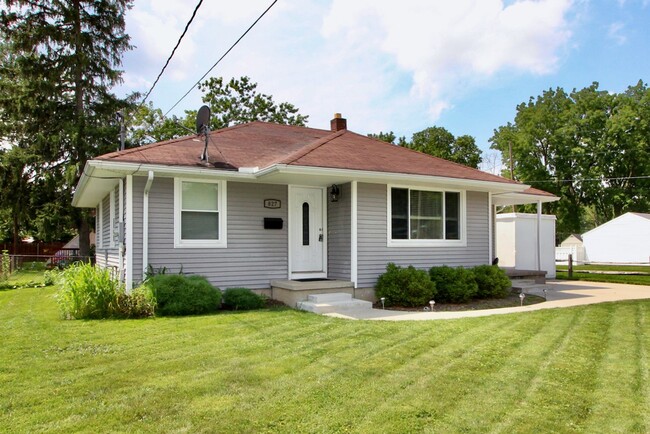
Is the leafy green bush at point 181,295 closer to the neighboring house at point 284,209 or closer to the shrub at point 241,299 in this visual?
the shrub at point 241,299

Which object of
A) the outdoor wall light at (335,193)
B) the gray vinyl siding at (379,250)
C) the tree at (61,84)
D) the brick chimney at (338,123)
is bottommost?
the gray vinyl siding at (379,250)

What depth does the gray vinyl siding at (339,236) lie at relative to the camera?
9.81 metres

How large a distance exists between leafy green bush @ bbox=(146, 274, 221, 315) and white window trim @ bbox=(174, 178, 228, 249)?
3.45 ft

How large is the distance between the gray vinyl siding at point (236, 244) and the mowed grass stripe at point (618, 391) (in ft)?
20.0

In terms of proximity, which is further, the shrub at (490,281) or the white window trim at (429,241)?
the shrub at (490,281)

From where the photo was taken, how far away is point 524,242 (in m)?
15.9

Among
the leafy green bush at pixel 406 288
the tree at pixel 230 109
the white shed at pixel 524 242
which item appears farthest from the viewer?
the tree at pixel 230 109

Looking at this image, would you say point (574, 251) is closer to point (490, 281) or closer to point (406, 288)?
point (490, 281)

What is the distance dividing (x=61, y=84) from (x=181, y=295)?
1991cm

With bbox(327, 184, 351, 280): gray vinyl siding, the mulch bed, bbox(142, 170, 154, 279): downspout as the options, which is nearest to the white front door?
bbox(327, 184, 351, 280): gray vinyl siding

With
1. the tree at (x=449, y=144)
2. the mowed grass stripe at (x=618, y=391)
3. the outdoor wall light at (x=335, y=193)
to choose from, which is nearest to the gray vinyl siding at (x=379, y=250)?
the outdoor wall light at (x=335, y=193)

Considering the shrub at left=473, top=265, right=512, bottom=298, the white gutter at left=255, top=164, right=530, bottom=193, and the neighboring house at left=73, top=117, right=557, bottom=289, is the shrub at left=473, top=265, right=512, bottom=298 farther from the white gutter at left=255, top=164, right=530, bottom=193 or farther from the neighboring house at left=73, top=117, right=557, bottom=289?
the white gutter at left=255, top=164, right=530, bottom=193

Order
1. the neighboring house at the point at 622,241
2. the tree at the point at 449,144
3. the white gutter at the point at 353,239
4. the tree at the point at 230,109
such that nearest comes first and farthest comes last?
the white gutter at the point at 353,239, the tree at the point at 230,109, the neighboring house at the point at 622,241, the tree at the point at 449,144

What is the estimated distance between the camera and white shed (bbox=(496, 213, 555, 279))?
15.7m
